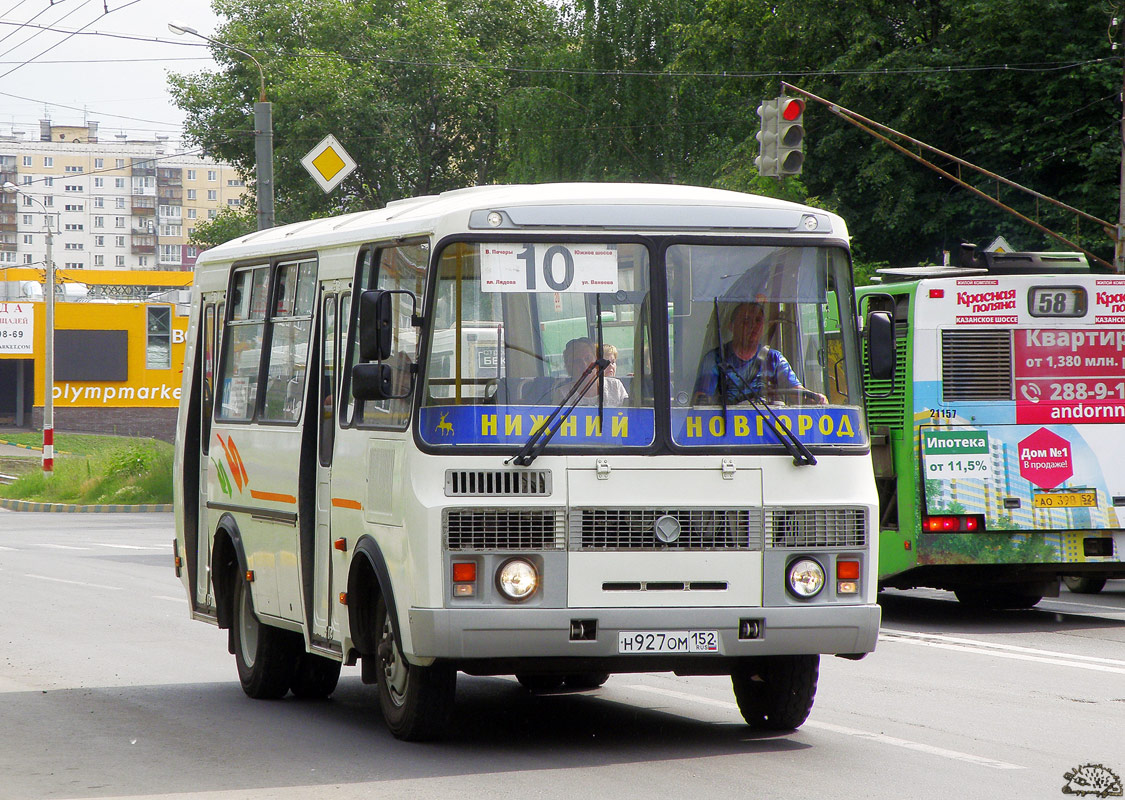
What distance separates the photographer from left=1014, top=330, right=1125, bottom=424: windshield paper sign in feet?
47.8

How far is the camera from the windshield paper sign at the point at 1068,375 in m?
14.6

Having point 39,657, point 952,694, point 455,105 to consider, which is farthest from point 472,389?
point 455,105

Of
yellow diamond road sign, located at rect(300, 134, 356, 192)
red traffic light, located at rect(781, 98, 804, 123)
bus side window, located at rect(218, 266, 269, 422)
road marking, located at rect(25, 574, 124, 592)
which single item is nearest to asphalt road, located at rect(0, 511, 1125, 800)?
bus side window, located at rect(218, 266, 269, 422)

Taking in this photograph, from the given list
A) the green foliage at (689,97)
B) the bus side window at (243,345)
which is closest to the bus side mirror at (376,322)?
the bus side window at (243,345)

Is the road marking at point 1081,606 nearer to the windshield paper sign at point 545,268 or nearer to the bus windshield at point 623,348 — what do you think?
the bus windshield at point 623,348

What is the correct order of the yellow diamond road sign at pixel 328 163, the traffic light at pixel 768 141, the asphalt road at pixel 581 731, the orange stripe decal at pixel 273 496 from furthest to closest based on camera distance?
the yellow diamond road sign at pixel 328 163
the traffic light at pixel 768 141
the orange stripe decal at pixel 273 496
the asphalt road at pixel 581 731

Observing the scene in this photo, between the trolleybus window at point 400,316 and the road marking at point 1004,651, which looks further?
the road marking at point 1004,651

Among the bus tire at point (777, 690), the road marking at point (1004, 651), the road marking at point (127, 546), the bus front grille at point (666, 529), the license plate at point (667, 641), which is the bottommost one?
the road marking at point (127, 546)

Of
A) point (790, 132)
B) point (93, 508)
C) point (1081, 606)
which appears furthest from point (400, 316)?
→ point (93, 508)

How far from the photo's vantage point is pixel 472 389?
7887 mm

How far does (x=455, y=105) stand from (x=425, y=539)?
183ft

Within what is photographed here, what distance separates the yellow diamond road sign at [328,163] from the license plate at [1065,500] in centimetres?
1152

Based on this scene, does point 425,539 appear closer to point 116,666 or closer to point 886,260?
point 116,666

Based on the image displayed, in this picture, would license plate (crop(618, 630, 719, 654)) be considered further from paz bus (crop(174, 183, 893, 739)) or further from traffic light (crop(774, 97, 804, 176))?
traffic light (crop(774, 97, 804, 176))
